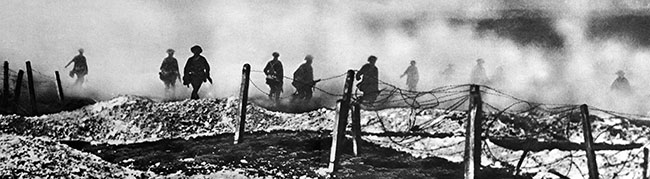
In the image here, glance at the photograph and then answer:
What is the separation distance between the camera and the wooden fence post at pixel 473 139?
9664 mm

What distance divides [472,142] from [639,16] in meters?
23.4

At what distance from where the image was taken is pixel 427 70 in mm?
27656

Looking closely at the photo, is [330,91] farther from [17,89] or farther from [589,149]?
[589,149]

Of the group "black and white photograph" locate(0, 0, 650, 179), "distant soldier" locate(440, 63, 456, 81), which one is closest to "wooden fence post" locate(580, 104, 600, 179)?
"black and white photograph" locate(0, 0, 650, 179)

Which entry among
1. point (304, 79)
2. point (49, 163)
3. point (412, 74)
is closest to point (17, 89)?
point (304, 79)

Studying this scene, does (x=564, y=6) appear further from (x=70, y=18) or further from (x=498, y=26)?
(x=70, y=18)

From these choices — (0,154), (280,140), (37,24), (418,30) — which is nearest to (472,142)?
(280,140)

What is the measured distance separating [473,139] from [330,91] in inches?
591

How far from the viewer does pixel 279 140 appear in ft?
45.8

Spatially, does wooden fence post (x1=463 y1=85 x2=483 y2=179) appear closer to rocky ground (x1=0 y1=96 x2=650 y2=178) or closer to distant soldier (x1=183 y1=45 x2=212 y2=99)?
rocky ground (x1=0 y1=96 x2=650 y2=178)

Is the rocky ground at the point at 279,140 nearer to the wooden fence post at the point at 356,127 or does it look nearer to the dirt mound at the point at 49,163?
the dirt mound at the point at 49,163

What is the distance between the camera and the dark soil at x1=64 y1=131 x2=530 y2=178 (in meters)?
11.4

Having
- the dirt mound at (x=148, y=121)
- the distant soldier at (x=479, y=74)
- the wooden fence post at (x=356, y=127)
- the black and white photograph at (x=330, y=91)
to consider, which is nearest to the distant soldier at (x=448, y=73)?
the black and white photograph at (x=330, y=91)

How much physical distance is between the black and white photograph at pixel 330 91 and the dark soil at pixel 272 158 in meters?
0.05
